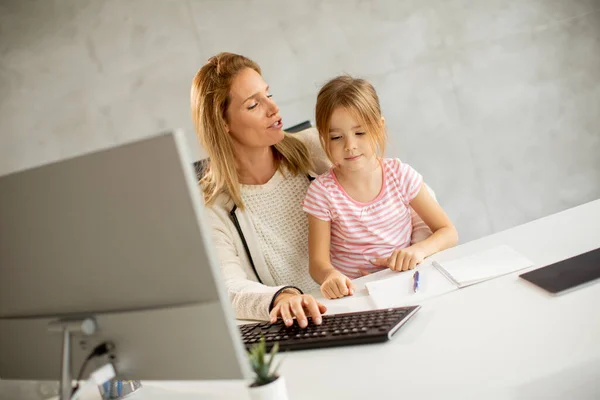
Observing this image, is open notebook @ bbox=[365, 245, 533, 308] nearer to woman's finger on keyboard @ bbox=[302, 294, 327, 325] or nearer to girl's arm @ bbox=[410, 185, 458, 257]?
woman's finger on keyboard @ bbox=[302, 294, 327, 325]

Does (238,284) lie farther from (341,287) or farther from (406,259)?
(406,259)

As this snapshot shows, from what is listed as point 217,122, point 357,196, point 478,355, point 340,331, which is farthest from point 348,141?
point 478,355

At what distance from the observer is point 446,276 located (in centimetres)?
138

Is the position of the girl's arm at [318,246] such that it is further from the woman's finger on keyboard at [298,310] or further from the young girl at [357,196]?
the woman's finger on keyboard at [298,310]

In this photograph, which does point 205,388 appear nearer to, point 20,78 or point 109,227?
point 109,227

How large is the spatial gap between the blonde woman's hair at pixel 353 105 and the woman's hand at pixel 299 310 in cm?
69

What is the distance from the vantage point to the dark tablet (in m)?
1.07

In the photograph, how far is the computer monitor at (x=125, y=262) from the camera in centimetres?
77

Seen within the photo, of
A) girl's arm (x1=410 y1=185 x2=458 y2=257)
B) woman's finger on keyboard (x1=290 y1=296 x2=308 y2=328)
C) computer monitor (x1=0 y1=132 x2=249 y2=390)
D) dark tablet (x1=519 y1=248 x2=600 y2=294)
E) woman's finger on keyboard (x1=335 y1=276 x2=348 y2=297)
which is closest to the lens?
computer monitor (x1=0 y1=132 x2=249 y2=390)

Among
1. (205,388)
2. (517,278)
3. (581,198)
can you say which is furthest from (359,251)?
(581,198)

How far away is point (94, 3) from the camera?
9.30 feet

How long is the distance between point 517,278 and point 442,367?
38 centimetres

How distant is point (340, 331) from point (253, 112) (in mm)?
967

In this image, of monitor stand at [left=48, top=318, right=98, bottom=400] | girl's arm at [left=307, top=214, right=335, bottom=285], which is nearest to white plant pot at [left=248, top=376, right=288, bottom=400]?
monitor stand at [left=48, top=318, right=98, bottom=400]
